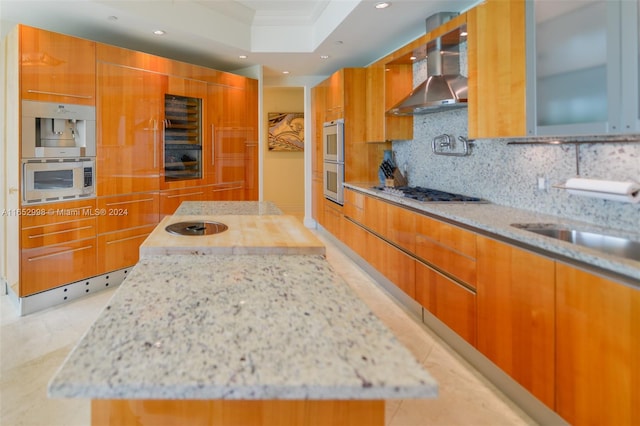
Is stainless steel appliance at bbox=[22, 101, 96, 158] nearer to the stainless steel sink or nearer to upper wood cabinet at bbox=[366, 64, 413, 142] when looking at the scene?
upper wood cabinet at bbox=[366, 64, 413, 142]

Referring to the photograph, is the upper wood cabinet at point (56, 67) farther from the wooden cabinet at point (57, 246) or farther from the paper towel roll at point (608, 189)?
the paper towel roll at point (608, 189)

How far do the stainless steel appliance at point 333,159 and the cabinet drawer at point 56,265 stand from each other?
2.77m

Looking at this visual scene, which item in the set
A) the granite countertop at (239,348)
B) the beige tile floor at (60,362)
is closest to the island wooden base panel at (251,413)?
the granite countertop at (239,348)

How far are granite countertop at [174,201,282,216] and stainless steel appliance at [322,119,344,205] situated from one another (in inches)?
94.1

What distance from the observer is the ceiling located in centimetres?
341

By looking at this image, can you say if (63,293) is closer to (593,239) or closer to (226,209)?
(226,209)

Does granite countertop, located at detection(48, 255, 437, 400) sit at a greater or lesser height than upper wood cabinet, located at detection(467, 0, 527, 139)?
lesser

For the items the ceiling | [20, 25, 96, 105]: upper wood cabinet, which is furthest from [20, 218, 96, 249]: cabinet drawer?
the ceiling

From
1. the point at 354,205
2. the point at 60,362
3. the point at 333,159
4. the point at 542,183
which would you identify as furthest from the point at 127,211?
the point at 542,183

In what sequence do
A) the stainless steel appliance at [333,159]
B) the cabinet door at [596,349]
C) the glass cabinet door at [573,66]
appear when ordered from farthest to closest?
1. the stainless steel appliance at [333,159]
2. the glass cabinet door at [573,66]
3. the cabinet door at [596,349]

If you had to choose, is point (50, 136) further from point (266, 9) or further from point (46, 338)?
point (266, 9)

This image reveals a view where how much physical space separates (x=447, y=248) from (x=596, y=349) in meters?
1.10

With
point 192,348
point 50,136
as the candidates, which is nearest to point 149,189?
point 50,136

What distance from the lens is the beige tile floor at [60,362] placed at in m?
1.95
